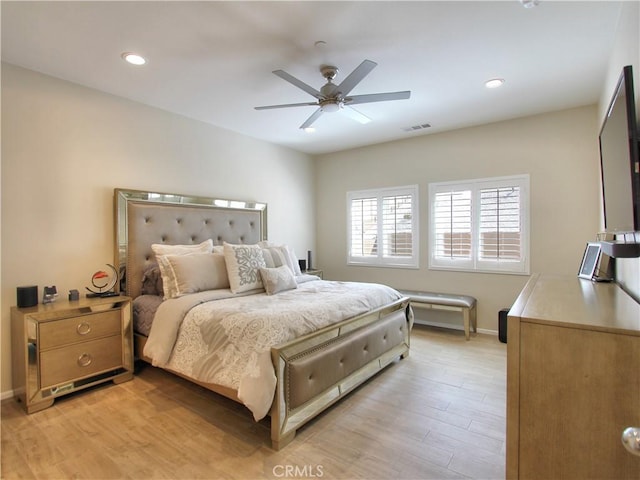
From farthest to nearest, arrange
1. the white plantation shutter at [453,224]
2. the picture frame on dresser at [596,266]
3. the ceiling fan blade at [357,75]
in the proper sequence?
the white plantation shutter at [453,224] → the picture frame on dresser at [596,266] → the ceiling fan blade at [357,75]

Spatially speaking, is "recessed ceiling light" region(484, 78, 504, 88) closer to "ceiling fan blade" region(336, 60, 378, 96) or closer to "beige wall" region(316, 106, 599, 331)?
"beige wall" region(316, 106, 599, 331)

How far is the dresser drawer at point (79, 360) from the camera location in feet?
8.14

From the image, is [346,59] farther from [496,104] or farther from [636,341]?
[636,341]

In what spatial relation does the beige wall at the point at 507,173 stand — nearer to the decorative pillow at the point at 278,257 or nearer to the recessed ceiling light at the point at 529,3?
the decorative pillow at the point at 278,257

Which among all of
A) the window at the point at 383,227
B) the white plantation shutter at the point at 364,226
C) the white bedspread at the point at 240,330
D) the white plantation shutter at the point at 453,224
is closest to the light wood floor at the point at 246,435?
the white bedspread at the point at 240,330

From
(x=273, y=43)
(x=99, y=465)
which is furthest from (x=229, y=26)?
(x=99, y=465)

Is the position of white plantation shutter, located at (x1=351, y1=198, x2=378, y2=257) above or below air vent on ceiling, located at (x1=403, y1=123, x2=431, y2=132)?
below

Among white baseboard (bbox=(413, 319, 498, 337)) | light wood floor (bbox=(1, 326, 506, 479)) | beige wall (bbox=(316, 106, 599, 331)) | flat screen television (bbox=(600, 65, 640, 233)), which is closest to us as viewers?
flat screen television (bbox=(600, 65, 640, 233))

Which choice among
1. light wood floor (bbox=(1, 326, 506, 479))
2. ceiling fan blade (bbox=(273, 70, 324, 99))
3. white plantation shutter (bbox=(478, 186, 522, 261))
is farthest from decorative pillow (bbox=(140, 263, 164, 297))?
white plantation shutter (bbox=(478, 186, 522, 261))

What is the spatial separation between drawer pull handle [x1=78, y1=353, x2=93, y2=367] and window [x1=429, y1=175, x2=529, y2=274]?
4.10 metres

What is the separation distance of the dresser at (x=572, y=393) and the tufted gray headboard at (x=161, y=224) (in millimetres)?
3356

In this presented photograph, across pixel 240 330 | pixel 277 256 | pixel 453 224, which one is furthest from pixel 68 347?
pixel 453 224

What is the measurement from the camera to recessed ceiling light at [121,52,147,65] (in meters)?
2.52

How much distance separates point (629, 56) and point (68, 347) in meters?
4.32
